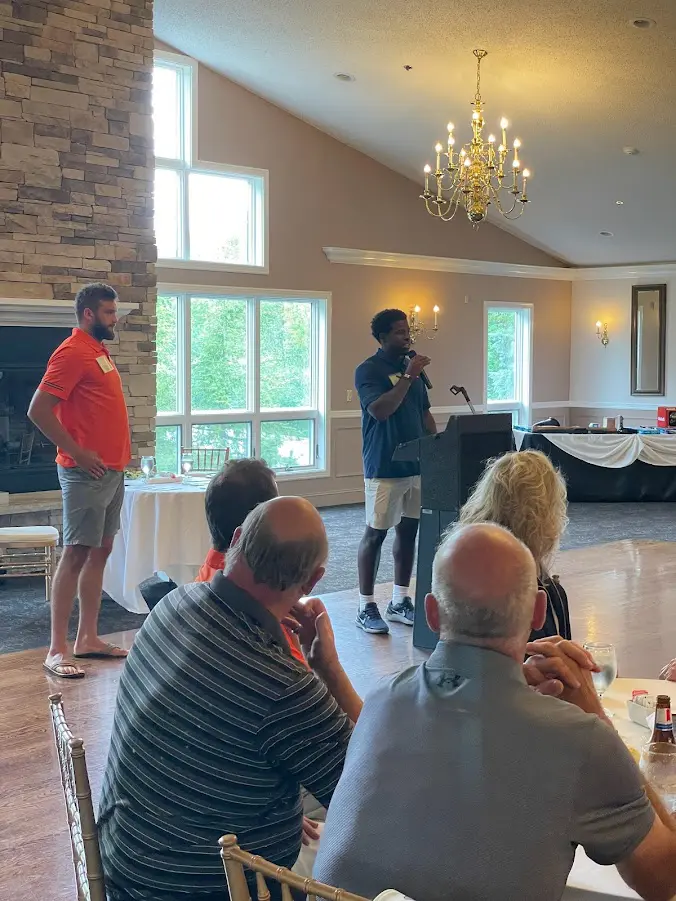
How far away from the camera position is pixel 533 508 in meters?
2.30

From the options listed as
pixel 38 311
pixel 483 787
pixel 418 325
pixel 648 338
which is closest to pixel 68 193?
pixel 38 311

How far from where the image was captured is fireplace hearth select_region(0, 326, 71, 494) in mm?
6379

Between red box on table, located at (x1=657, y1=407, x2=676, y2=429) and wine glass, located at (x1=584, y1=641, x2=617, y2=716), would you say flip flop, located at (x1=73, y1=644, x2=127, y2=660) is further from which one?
red box on table, located at (x1=657, y1=407, x2=676, y2=429)

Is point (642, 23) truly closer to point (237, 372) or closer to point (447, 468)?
point (447, 468)

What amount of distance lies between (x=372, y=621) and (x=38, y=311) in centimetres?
301

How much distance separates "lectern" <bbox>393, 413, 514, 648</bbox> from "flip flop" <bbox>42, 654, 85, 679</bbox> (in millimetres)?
1492

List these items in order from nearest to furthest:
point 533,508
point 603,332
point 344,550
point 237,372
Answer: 1. point 533,508
2. point 344,550
3. point 237,372
4. point 603,332

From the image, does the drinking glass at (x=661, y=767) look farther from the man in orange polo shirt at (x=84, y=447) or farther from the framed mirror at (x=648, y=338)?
the framed mirror at (x=648, y=338)

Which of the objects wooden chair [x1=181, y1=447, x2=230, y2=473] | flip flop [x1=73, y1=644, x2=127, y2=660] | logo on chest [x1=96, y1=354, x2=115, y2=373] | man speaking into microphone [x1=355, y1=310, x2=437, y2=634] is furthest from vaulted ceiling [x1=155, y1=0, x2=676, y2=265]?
flip flop [x1=73, y1=644, x2=127, y2=660]

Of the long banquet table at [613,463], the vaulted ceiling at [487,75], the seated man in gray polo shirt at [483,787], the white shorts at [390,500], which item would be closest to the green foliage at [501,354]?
the vaulted ceiling at [487,75]

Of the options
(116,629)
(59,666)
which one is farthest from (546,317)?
(59,666)

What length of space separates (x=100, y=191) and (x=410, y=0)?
101 inches

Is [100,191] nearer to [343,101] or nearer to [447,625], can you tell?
[343,101]

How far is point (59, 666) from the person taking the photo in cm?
412
